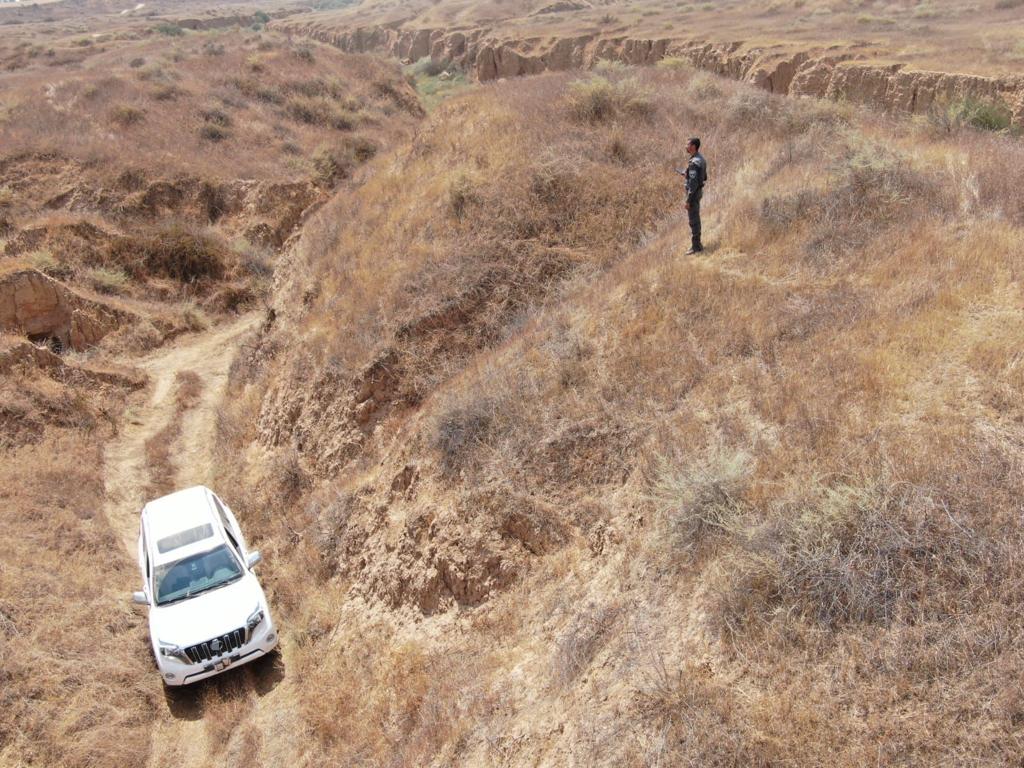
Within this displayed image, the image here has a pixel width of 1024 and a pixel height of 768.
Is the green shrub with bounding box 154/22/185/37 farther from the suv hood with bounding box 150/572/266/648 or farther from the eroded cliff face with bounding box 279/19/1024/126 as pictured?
the suv hood with bounding box 150/572/266/648

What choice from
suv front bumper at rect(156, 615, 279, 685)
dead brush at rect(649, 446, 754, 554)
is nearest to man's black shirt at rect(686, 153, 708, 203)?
dead brush at rect(649, 446, 754, 554)

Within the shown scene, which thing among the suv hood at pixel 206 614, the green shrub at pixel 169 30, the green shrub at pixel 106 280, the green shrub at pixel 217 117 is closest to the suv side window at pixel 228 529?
the suv hood at pixel 206 614

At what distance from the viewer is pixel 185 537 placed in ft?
30.0

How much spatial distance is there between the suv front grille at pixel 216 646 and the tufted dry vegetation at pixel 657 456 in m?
0.85

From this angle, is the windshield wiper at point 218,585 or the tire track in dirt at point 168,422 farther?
the tire track in dirt at point 168,422

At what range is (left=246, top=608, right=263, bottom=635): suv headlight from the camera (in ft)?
26.7

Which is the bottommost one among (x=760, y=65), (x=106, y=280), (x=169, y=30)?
(x=106, y=280)

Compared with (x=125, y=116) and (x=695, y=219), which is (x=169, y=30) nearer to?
(x=125, y=116)

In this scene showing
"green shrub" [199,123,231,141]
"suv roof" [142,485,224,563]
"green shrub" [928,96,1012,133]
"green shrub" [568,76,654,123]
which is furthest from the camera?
"green shrub" [199,123,231,141]

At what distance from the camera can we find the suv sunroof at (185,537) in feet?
29.5

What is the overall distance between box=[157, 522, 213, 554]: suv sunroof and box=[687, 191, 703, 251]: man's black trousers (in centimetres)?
795

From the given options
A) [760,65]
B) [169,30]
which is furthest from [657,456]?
[169,30]

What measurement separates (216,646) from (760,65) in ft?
93.3

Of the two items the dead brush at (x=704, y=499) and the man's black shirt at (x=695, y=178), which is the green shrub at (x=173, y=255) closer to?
the man's black shirt at (x=695, y=178)
